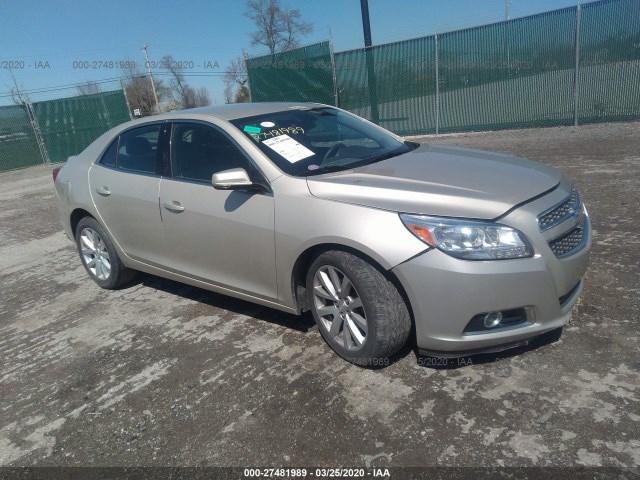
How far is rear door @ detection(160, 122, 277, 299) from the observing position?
10.7 feet

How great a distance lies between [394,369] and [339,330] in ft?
1.33

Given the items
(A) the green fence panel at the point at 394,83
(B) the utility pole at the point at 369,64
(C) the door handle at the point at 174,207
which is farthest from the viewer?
(B) the utility pole at the point at 369,64

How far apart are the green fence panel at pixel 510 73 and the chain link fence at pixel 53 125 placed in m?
12.4

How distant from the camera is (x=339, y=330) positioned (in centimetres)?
307

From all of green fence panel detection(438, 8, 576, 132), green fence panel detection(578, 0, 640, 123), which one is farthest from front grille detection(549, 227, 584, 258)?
green fence panel detection(438, 8, 576, 132)

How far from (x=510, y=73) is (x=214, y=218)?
1034 cm

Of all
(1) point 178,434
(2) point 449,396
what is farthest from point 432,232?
(1) point 178,434

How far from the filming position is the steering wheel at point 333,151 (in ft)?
11.5

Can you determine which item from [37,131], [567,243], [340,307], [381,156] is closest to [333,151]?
[381,156]

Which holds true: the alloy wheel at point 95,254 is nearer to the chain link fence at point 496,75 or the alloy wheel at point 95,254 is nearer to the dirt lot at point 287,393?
the dirt lot at point 287,393

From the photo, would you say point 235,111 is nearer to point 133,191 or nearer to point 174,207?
point 174,207

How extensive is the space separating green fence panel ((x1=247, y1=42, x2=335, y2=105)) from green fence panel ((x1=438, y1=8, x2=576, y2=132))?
3.46 m

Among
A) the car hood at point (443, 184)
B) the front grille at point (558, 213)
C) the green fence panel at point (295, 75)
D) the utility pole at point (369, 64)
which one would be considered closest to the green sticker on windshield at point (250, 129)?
the car hood at point (443, 184)

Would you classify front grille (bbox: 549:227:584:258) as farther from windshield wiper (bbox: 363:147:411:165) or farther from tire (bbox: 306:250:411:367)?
windshield wiper (bbox: 363:147:411:165)
